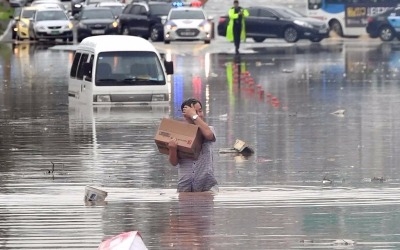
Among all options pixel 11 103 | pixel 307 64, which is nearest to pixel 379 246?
pixel 11 103

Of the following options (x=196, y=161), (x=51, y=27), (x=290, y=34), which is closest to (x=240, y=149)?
(x=196, y=161)

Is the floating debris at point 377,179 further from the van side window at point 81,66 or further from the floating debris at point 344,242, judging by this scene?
the van side window at point 81,66

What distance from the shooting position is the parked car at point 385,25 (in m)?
54.4

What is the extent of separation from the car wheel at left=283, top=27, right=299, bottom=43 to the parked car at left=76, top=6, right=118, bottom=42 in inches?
269

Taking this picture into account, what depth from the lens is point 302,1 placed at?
6988 centimetres

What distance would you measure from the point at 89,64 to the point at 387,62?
17385 mm

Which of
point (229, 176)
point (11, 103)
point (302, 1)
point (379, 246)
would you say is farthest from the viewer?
point (302, 1)

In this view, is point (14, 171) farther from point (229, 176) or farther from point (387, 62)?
point (387, 62)

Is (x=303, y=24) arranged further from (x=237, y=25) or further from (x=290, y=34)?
(x=237, y=25)

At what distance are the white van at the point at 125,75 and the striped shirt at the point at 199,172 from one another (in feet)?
37.3

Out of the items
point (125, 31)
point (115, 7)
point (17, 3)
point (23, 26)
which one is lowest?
point (17, 3)

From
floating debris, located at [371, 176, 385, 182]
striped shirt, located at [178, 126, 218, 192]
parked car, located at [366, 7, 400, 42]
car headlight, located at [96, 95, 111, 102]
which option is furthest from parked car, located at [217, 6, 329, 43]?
Answer: striped shirt, located at [178, 126, 218, 192]

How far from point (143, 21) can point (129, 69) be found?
2980 cm

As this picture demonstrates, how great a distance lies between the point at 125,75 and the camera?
2591cm
